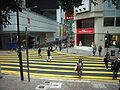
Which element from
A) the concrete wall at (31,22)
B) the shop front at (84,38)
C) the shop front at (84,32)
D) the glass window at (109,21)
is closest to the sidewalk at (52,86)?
the glass window at (109,21)

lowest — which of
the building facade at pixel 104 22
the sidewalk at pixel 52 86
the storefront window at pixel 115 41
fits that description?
the sidewalk at pixel 52 86

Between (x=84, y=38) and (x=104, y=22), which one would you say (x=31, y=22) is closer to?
(x=84, y=38)

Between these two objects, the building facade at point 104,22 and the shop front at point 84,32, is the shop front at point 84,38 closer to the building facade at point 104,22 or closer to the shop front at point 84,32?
the shop front at point 84,32

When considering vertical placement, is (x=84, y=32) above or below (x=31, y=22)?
below

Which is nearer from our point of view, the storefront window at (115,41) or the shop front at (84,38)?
the storefront window at (115,41)

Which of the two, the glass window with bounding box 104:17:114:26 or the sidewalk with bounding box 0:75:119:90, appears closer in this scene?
the sidewalk with bounding box 0:75:119:90

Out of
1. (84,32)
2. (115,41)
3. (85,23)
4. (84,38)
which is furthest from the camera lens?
(84,38)

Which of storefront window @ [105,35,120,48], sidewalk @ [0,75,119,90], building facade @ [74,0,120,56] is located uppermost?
building facade @ [74,0,120,56]

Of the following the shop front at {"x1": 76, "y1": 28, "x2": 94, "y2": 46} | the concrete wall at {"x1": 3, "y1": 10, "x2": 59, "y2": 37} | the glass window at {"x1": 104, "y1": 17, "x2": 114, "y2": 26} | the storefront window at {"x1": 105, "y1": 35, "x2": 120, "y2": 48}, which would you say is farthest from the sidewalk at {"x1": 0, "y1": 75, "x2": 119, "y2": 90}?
the concrete wall at {"x1": 3, "y1": 10, "x2": 59, "y2": 37}

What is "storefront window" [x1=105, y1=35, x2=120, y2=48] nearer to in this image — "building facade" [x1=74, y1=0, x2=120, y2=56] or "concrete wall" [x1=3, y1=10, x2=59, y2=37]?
"building facade" [x1=74, y1=0, x2=120, y2=56]

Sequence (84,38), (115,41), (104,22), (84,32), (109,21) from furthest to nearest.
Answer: (84,38) < (84,32) < (115,41) < (104,22) < (109,21)

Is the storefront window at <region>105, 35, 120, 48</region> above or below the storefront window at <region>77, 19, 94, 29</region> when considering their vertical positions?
below

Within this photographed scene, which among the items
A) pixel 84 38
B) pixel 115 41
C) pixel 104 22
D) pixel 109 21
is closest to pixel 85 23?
pixel 84 38

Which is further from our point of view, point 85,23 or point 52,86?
point 85,23
